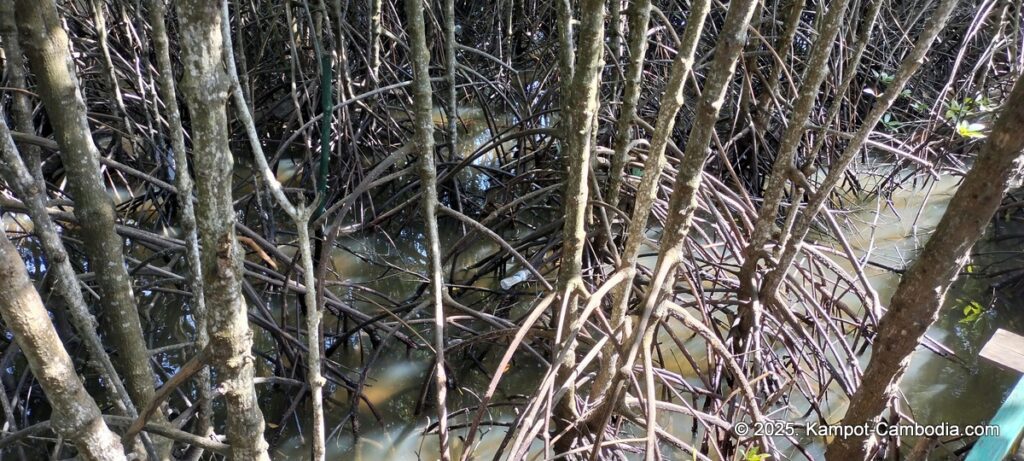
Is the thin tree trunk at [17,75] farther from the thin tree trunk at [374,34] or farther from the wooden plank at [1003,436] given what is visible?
the wooden plank at [1003,436]

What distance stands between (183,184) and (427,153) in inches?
21.2

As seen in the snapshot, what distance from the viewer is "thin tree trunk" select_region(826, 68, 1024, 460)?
1296mm

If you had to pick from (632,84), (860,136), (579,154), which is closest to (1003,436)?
(860,136)

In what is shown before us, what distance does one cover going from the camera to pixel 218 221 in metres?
1.01

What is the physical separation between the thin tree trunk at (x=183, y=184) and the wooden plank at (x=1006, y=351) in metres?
1.81

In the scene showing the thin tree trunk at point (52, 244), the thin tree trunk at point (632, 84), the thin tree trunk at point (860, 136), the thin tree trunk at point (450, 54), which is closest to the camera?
the thin tree trunk at point (52, 244)

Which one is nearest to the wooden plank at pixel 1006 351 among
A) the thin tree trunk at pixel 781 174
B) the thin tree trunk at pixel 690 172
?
the thin tree trunk at pixel 781 174

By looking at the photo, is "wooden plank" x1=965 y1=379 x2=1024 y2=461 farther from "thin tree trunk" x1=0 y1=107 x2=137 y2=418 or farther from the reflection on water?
"thin tree trunk" x1=0 y1=107 x2=137 y2=418

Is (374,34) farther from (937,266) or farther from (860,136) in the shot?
(937,266)

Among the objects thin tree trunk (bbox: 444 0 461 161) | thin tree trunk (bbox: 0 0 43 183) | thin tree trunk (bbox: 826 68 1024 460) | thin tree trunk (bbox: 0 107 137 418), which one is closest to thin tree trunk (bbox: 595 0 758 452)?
thin tree trunk (bbox: 826 68 1024 460)

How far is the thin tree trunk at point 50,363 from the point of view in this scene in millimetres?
956

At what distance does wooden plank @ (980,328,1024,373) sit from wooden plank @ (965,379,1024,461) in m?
0.19

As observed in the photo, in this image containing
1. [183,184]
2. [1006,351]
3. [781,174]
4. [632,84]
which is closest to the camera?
[183,184]

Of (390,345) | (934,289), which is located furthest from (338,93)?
(934,289)
